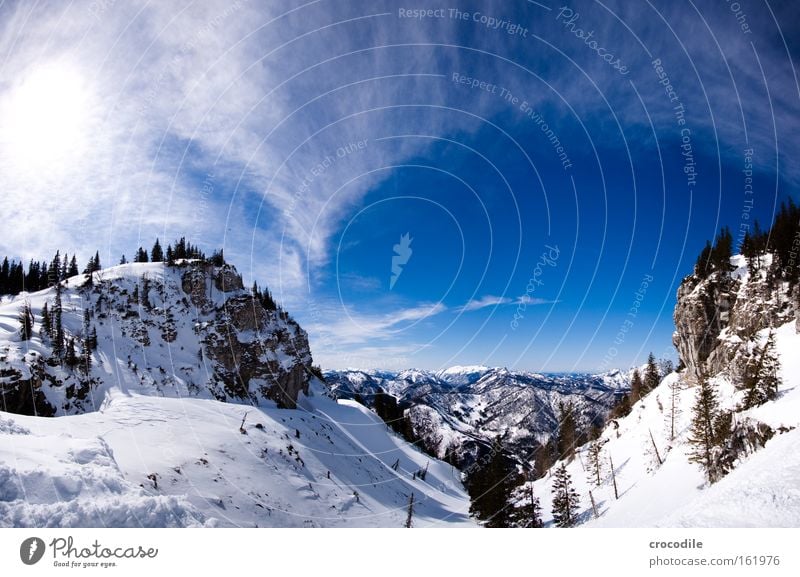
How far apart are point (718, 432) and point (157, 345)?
63.0m

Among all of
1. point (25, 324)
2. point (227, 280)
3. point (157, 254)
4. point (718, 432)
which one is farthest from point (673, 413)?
point (157, 254)

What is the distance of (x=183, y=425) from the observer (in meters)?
27.8

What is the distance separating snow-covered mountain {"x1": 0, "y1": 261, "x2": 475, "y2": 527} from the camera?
760 centimetres

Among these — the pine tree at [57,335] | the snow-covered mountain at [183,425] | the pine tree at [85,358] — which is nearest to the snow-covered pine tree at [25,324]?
the snow-covered mountain at [183,425]

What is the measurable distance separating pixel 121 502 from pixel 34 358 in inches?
1559

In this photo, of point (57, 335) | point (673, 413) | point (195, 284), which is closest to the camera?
point (57, 335)

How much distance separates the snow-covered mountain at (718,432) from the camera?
327 inches

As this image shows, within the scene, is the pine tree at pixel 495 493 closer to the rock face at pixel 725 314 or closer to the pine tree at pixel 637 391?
the rock face at pixel 725 314

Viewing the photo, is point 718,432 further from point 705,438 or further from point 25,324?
point 25,324

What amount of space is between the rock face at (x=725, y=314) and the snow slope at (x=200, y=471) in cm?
4457

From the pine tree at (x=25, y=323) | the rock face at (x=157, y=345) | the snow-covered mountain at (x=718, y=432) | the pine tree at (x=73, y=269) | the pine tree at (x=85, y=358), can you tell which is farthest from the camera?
the pine tree at (x=73, y=269)
